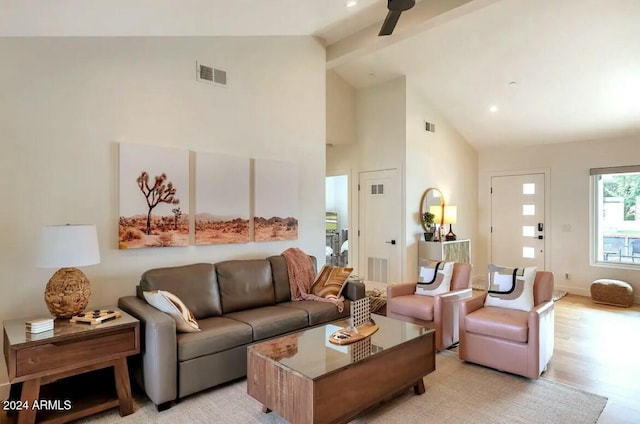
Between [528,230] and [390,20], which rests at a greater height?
[390,20]

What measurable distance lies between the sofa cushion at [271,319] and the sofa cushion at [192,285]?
21 cm

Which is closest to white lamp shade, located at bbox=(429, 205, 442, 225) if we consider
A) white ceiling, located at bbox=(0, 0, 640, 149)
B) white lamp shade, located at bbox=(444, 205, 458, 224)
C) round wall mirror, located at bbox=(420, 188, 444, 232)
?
round wall mirror, located at bbox=(420, 188, 444, 232)

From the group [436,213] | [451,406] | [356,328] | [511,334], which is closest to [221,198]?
[356,328]

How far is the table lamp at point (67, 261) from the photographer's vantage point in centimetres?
255

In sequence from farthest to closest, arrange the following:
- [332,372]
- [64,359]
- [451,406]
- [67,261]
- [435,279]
Answer: [435,279] → [451,406] → [67,261] → [64,359] → [332,372]

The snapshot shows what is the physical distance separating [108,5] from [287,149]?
232 centimetres

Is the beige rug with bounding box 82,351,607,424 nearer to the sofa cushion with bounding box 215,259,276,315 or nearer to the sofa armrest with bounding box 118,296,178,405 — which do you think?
the sofa armrest with bounding box 118,296,178,405

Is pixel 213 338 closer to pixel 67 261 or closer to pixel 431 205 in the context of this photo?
pixel 67 261

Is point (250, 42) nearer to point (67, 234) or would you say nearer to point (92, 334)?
point (67, 234)

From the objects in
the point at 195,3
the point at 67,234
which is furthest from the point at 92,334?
the point at 195,3

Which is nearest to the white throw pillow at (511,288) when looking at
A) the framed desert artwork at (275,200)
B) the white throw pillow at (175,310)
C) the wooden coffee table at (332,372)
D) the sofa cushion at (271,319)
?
the wooden coffee table at (332,372)

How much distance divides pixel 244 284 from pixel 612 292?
17.7ft

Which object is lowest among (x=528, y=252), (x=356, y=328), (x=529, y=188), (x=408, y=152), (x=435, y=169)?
(x=356, y=328)

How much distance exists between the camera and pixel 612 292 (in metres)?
5.62
